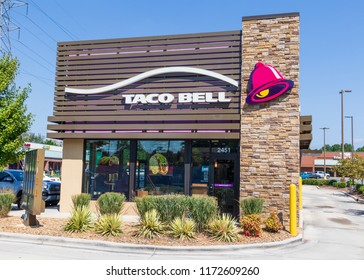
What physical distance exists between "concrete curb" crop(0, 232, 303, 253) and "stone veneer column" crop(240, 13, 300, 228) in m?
2.87

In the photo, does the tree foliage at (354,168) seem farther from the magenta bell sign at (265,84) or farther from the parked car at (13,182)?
the parked car at (13,182)

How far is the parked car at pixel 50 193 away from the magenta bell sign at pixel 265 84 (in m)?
10.9

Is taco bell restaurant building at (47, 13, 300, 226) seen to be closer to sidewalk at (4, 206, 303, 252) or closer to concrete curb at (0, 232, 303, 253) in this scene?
sidewalk at (4, 206, 303, 252)

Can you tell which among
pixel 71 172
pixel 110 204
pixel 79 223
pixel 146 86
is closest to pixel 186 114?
pixel 146 86

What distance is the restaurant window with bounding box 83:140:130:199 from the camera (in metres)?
15.5

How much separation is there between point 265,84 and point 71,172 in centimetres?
885

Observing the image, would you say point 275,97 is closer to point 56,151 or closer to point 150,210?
point 150,210

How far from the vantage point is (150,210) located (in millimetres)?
10273

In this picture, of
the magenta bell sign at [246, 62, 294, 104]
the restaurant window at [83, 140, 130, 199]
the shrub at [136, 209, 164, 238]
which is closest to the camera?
the shrub at [136, 209, 164, 238]

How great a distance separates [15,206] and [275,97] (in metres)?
13.5

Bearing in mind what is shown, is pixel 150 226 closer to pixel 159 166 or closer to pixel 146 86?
pixel 159 166

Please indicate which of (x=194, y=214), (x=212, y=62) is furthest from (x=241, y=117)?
(x=194, y=214)

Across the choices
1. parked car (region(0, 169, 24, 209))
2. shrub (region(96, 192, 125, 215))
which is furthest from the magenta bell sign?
parked car (region(0, 169, 24, 209))

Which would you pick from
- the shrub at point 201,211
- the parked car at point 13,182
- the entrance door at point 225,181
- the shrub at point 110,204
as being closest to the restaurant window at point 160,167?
the entrance door at point 225,181
